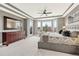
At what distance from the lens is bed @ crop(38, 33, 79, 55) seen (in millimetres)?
4086

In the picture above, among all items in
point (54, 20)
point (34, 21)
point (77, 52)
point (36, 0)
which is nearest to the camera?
point (36, 0)

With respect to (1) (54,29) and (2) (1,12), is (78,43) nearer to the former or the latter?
(2) (1,12)

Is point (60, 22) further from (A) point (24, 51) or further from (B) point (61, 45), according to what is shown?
(A) point (24, 51)

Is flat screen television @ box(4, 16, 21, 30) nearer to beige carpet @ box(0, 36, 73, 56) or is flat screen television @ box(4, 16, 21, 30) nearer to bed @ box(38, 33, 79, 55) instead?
beige carpet @ box(0, 36, 73, 56)

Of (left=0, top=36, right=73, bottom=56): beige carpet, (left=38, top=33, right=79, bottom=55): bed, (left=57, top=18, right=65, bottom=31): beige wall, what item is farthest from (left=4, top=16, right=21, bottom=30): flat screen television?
(left=57, top=18, right=65, bottom=31): beige wall

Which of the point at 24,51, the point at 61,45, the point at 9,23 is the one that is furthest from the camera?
the point at 9,23

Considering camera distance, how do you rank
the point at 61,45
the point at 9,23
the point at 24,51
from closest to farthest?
the point at 61,45 < the point at 24,51 < the point at 9,23

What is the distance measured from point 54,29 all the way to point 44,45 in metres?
7.03

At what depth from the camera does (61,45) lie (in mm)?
4363

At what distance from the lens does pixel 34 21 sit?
42.8 ft

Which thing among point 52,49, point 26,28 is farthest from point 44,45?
point 26,28

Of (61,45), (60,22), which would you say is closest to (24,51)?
(61,45)

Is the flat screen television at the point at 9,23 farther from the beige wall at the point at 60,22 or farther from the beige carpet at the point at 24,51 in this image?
the beige wall at the point at 60,22

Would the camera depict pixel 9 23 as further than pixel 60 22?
No
